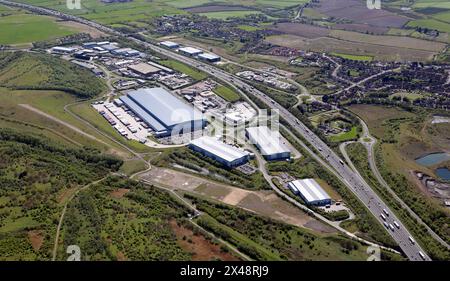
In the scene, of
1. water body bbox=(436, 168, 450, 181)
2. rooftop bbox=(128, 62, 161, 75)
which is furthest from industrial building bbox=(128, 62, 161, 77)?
water body bbox=(436, 168, 450, 181)

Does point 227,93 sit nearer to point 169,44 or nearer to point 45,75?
point 169,44

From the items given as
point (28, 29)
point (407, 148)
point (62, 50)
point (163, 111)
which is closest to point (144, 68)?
point (62, 50)

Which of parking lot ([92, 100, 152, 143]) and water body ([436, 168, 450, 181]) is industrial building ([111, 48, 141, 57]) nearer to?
parking lot ([92, 100, 152, 143])

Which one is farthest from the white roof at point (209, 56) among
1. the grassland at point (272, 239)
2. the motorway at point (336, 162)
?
the grassland at point (272, 239)

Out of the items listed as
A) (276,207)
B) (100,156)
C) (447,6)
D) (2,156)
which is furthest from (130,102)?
(447,6)

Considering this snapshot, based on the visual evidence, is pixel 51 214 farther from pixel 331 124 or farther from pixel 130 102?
pixel 331 124

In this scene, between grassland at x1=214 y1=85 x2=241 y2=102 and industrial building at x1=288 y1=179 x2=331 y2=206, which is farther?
grassland at x1=214 y1=85 x2=241 y2=102

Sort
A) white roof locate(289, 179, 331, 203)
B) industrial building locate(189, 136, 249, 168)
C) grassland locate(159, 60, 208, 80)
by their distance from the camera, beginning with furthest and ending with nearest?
1. grassland locate(159, 60, 208, 80)
2. industrial building locate(189, 136, 249, 168)
3. white roof locate(289, 179, 331, 203)
